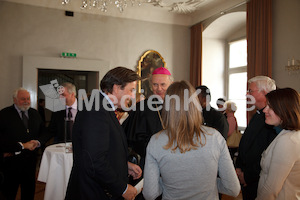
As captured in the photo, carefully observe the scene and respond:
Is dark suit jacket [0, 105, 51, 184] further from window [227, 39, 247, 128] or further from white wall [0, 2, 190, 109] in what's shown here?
window [227, 39, 247, 128]

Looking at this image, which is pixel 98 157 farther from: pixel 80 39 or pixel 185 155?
pixel 80 39

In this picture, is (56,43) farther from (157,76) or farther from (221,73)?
(221,73)

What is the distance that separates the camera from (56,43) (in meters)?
6.82

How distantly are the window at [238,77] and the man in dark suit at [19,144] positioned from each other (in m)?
6.18

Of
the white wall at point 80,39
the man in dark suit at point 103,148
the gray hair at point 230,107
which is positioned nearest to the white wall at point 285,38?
the gray hair at point 230,107

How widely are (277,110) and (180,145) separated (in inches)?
37.3

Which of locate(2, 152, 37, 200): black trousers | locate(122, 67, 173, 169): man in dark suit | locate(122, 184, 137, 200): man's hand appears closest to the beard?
locate(2, 152, 37, 200): black trousers

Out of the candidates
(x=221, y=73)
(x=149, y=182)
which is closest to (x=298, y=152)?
(x=149, y=182)

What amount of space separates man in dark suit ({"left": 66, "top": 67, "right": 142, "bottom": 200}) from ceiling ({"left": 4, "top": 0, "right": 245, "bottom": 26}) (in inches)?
223

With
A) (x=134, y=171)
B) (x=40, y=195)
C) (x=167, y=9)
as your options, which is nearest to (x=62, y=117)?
(x=40, y=195)

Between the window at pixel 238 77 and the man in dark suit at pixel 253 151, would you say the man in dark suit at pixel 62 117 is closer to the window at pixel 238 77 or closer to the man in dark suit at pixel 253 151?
the man in dark suit at pixel 253 151

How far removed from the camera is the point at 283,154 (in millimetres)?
1771

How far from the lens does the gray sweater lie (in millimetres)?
1503

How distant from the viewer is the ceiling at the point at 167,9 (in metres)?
6.79
